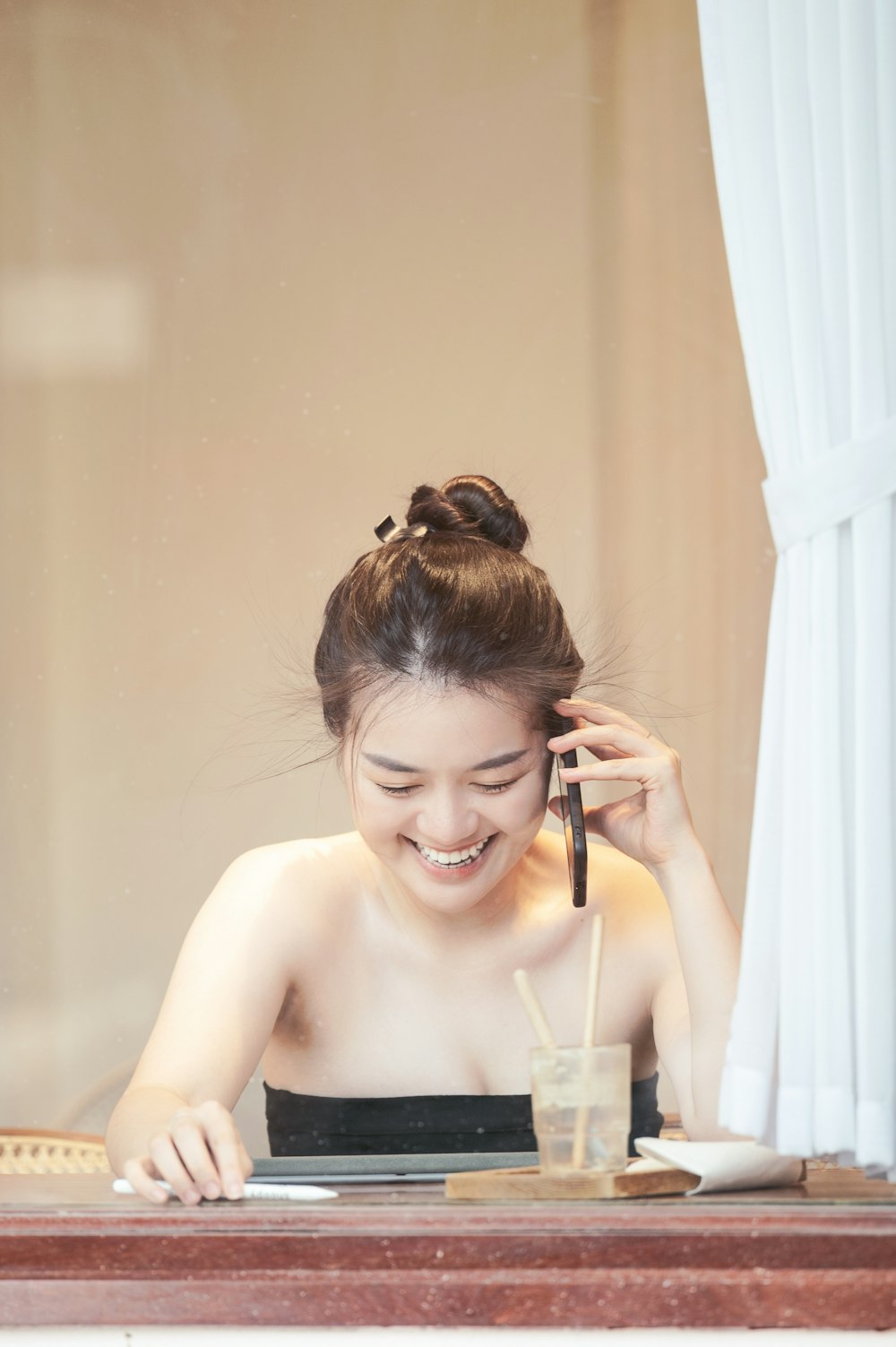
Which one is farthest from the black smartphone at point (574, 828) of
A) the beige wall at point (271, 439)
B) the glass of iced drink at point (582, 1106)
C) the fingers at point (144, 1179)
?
the beige wall at point (271, 439)

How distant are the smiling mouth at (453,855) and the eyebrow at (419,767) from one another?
0.24ft

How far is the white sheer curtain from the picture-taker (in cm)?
74

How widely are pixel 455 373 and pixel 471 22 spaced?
0.40 meters

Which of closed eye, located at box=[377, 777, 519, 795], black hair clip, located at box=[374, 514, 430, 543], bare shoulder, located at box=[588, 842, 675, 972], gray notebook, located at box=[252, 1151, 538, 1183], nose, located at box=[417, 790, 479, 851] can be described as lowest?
gray notebook, located at box=[252, 1151, 538, 1183]

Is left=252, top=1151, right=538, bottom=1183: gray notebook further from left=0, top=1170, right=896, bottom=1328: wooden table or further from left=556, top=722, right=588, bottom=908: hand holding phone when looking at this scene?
left=556, top=722, right=588, bottom=908: hand holding phone

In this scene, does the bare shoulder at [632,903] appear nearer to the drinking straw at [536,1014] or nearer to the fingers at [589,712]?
the fingers at [589,712]

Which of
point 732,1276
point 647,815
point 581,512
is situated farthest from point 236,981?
point 581,512

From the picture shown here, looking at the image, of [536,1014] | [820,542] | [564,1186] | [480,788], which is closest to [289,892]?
[480,788]

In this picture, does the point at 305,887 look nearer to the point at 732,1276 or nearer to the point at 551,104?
the point at 732,1276

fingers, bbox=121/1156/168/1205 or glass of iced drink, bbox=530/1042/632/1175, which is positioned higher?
glass of iced drink, bbox=530/1042/632/1175

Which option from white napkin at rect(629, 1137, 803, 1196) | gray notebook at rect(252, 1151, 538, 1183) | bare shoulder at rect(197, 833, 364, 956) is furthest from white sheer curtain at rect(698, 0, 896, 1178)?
bare shoulder at rect(197, 833, 364, 956)

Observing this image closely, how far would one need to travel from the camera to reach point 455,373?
178cm

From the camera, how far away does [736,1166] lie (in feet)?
2.59

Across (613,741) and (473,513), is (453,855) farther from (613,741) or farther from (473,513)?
(473,513)
